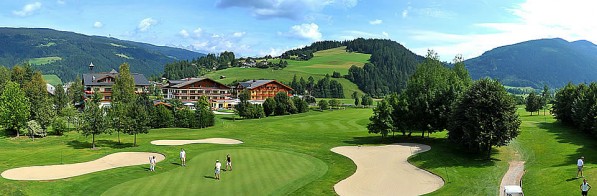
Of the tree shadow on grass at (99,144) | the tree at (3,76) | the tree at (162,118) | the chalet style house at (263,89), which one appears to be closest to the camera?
the tree shadow on grass at (99,144)

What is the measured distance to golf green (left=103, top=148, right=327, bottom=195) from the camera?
31203mm

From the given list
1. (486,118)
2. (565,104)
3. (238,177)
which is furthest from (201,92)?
(486,118)

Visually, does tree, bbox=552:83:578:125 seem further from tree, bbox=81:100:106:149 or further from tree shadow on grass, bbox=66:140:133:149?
tree, bbox=81:100:106:149

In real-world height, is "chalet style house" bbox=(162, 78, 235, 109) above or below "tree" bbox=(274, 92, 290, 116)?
above

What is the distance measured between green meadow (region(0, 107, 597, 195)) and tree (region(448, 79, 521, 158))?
A: 2.01m

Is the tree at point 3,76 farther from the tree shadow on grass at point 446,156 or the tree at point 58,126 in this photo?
the tree shadow on grass at point 446,156

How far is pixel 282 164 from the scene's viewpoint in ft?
138

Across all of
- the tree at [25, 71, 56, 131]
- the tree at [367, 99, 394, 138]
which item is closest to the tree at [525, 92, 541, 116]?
the tree at [367, 99, 394, 138]

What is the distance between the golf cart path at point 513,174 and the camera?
1314 inches

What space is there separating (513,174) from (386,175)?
10.7m

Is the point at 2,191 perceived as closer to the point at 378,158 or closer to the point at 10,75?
the point at 378,158

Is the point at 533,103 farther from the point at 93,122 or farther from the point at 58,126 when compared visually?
the point at 58,126

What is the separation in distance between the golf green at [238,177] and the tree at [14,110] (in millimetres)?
38539

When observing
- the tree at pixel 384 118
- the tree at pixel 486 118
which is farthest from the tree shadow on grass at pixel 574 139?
the tree at pixel 384 118
